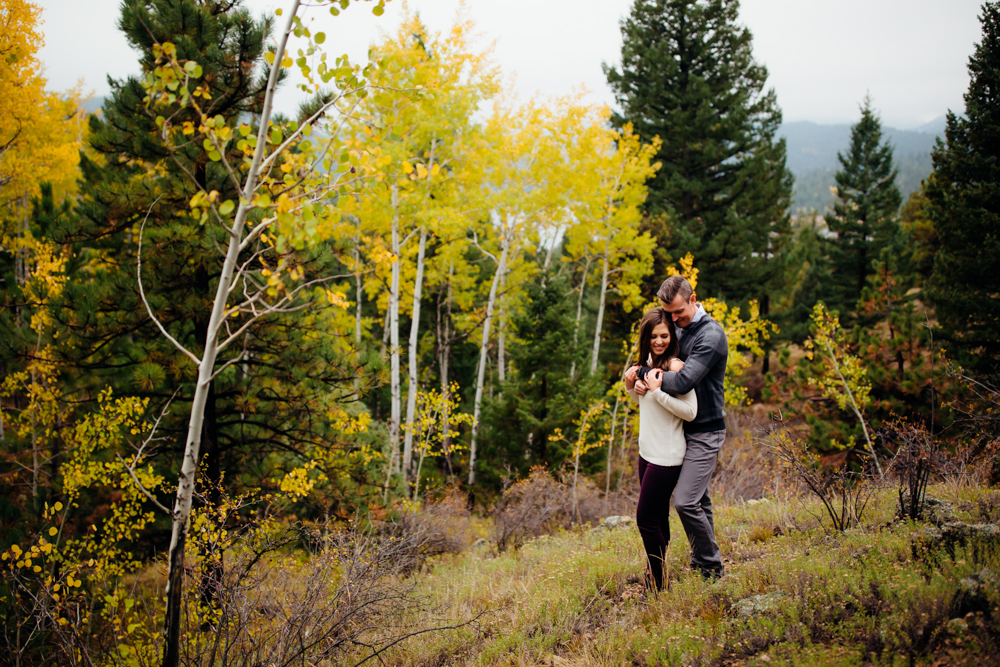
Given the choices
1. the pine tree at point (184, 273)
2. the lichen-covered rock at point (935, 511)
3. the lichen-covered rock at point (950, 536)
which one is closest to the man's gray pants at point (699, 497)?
the lichen-covered rock at point (950, 536)

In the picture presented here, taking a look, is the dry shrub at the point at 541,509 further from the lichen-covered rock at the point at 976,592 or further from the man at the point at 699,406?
the lichen-covered rock at the point at 976,592

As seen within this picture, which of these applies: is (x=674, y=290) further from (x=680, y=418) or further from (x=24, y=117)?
(x=24, y=117)

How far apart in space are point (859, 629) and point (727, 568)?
3.83ft

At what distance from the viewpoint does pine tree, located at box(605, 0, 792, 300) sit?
48.8ft

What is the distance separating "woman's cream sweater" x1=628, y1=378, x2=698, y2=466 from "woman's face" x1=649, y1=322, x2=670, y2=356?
317mm

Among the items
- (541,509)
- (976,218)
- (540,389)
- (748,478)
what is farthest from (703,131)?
(541,509)

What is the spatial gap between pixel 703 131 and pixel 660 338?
1454 cm

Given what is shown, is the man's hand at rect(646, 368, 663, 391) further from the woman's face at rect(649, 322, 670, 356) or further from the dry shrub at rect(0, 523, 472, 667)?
the dry shrub at rect(0, 523, 472, 667)

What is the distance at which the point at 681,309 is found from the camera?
3.18 m

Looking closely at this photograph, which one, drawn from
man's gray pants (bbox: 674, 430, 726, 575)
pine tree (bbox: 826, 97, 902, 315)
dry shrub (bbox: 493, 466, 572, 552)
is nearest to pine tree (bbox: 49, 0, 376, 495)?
dry shrub (bbox: 493, 466, 572, 552)

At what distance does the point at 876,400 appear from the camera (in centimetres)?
875

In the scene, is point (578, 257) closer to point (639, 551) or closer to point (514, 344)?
point (514, 344)

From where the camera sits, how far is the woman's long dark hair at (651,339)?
3193 millimetres

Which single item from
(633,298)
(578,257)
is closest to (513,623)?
(633,298)
